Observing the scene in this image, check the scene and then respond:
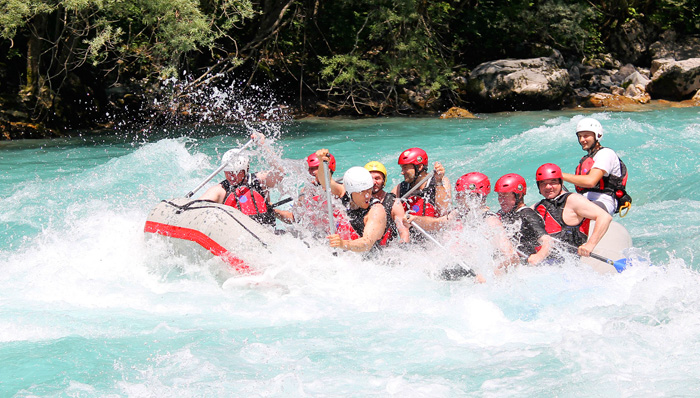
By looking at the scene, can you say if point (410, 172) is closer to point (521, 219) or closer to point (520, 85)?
point (521, 219)

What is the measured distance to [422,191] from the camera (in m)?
6.26

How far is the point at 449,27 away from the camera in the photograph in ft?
67.5

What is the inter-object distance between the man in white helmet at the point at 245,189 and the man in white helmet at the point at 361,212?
88 centimetres

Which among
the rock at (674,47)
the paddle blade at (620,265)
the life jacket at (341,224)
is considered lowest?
the paddle blade at (620,265)

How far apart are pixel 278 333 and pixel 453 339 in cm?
127

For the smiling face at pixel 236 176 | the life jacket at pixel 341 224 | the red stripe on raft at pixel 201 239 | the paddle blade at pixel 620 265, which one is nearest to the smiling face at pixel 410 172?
the life jacket at pixel 341 224

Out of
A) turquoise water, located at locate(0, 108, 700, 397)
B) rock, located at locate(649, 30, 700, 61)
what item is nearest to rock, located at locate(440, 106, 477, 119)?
rock, located at locate(649, 30, 700, 61)

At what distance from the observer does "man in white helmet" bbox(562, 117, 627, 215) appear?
6031mm

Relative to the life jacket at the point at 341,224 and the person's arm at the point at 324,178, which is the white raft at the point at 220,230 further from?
the person's arm at the point at 324,178

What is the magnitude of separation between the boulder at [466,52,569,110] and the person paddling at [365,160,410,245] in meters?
12.2

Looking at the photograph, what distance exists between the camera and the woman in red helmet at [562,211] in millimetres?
5500

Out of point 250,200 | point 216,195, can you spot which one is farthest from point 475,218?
point 216,195

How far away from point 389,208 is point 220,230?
146cm

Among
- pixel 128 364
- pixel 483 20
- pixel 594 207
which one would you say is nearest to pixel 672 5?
pixel 483 20
